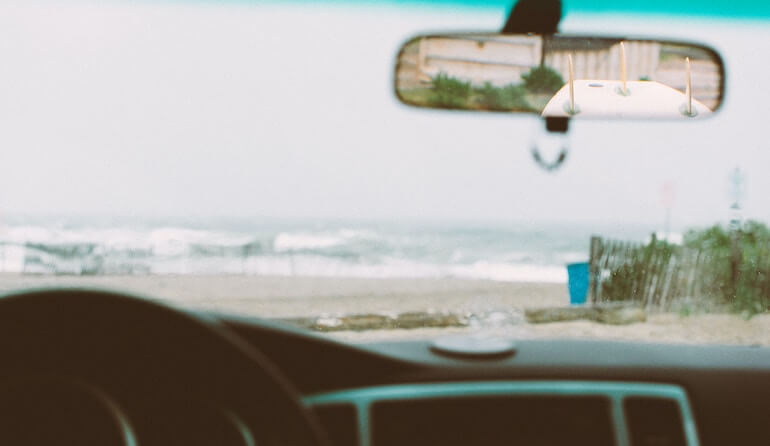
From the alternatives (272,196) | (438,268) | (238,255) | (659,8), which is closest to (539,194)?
(272,196)

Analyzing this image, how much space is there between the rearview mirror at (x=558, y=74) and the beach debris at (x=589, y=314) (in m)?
4.82

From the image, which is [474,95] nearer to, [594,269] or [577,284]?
[577,284]

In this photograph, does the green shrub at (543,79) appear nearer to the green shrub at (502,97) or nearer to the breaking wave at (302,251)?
the green shrub at (502,97)

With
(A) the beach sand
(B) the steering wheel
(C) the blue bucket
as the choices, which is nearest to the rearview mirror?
(B) the steering wheel

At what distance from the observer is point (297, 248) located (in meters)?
33.6

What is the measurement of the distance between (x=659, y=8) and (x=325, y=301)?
12.8 m

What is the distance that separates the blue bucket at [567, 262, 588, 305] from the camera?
1123 cm

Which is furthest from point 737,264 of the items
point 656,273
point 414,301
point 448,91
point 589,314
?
point 448,91

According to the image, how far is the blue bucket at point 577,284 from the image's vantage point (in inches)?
442

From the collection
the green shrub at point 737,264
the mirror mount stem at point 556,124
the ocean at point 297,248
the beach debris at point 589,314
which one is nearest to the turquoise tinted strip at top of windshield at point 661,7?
the mirror mount stem at point 556,124

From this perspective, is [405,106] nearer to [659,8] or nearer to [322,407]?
[322,407]

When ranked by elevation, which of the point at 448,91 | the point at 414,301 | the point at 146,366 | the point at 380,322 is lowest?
the point at 414,301

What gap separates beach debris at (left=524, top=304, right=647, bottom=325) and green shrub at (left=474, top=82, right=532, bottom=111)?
15.9 ft

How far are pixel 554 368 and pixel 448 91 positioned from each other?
1178mm
